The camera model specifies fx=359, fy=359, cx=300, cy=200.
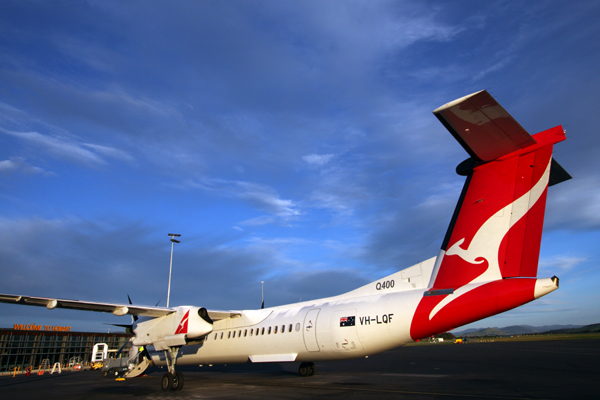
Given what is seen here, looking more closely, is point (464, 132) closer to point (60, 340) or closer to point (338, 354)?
point (338, 354)

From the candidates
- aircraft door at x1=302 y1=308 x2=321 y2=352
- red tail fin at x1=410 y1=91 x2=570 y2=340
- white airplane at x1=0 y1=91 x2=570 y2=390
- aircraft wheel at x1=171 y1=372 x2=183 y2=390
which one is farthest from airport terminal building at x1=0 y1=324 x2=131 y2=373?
red tail fin at x1=410 y1=91 x2=570 y2=340

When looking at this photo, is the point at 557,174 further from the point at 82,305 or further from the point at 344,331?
the point at 82,305

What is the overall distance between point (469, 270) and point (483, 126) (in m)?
3.54

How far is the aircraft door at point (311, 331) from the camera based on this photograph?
12.3 m

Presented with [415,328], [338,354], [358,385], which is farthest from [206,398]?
[415,328]

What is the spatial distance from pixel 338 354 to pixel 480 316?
5.14 meters

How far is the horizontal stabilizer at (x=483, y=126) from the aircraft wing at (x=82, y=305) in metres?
12.6

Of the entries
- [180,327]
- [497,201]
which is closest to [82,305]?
[180,327]

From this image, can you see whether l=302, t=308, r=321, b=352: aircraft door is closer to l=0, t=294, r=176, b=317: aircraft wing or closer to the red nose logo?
the red nose logo

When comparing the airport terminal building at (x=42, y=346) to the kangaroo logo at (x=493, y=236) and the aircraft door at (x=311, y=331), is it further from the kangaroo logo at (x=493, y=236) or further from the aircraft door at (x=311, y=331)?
the kangaroo logo at (x=493, y=236)

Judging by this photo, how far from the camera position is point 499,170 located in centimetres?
822

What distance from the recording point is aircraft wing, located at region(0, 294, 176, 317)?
12906 mm

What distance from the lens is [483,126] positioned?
6.81m

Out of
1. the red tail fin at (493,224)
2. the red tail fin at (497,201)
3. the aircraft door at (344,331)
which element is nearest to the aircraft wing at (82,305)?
the aircraft door at (344,331)
